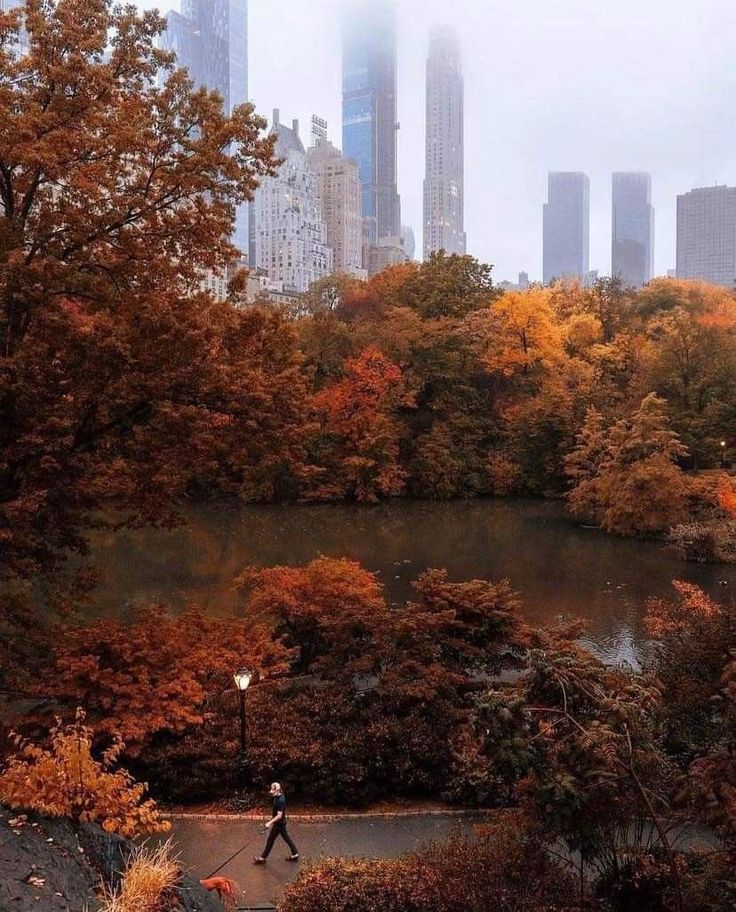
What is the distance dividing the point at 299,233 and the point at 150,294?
10496 cm

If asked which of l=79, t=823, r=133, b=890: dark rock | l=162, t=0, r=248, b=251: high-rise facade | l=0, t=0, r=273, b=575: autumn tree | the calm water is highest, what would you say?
l=162, t=0, r=248, b=251: high-rise facade

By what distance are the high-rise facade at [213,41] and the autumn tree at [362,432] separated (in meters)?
144

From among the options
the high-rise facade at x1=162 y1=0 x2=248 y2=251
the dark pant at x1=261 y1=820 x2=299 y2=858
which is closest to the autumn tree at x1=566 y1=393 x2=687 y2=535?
the dark pant at x1=261 y1=820 x2=299 y2=858

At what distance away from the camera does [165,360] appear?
9.48m

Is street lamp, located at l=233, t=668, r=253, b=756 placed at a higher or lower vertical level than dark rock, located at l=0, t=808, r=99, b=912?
lower

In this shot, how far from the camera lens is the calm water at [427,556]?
1872 cm

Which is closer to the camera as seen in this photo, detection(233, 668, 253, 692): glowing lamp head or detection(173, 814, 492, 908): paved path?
detection(173, 814, 492, 908): paved path

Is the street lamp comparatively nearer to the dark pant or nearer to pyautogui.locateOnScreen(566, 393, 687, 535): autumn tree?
the dark pant

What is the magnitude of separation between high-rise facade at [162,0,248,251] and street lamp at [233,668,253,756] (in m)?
171

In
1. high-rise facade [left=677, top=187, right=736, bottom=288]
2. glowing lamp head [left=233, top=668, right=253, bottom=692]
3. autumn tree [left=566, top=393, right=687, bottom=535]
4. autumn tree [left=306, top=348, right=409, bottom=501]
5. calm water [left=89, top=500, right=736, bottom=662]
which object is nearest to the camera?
glowing lamp head [left=233, top=668, right=253, bottom=692]

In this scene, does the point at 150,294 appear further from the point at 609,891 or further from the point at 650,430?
the point at 650,430

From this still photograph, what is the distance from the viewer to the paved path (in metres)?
7.65

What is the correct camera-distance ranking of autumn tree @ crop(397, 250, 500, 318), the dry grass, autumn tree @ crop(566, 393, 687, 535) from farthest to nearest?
autumn tree @ crop(397, 250, 500, 318) < autumn tree @ crop(566, 393, 687, 535) < the dry grass

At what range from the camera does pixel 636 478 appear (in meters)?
26.6
